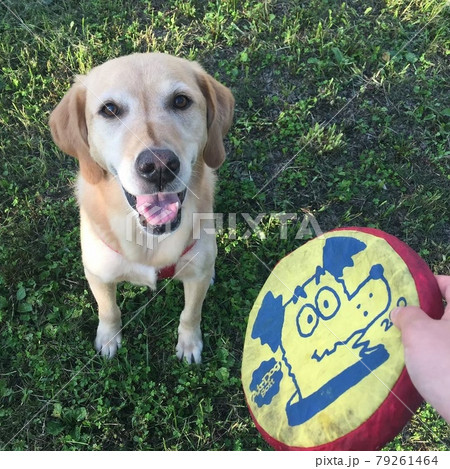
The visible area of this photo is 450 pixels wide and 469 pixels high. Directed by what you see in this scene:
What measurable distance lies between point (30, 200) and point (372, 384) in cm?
338

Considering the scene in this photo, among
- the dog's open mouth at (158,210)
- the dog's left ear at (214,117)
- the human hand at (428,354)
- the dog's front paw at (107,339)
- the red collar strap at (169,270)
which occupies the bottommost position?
the dog's front paw at (107,339)

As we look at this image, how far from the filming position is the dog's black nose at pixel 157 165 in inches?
103

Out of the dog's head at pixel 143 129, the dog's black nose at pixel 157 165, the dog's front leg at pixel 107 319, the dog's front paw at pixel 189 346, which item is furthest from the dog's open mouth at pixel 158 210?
the dog's front paw at pixel 189 346

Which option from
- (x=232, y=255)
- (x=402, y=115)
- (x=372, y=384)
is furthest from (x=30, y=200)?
(x=402, y=115)

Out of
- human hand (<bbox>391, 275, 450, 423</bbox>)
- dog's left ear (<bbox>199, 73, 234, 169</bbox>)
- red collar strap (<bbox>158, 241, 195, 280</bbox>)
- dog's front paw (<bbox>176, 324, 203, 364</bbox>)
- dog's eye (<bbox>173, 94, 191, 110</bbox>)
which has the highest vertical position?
human hand (<bbox>391, 275, 450, 423</bbox>)

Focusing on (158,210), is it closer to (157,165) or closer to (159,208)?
(159,208)

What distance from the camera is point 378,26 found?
564 cm

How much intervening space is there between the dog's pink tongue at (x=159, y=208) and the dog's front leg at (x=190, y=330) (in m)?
0.76

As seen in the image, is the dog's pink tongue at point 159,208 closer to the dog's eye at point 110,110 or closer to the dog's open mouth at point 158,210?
the dog's open mouth at point 158,210

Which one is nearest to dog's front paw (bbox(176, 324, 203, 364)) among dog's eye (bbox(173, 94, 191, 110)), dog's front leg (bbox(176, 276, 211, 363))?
dog's front leg (bbox(176, 276, 211, 363))

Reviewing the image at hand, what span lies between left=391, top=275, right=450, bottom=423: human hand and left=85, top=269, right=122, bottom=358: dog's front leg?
2.02 meters

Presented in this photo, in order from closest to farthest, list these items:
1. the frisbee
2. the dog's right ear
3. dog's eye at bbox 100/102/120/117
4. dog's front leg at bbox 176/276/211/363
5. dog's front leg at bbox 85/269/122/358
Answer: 1. the frisbee
2. dog's eye at bbox 100/102/120/117
3. the dog's right ear
4. dog's front leg at bbox 85/269/122/358
5. dog's front leg at bbox 176/276/211/363

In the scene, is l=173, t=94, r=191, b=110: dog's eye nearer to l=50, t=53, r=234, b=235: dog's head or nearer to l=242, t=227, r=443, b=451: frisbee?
l=50, t=53, r=234, b=235: dog's head

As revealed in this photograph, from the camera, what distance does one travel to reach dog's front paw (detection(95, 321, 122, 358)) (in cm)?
383
